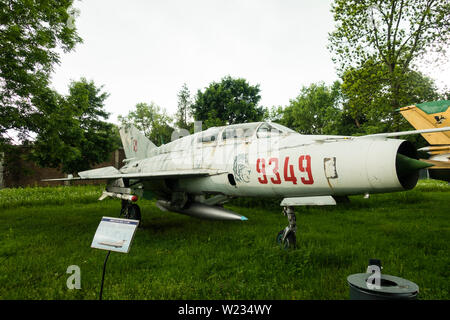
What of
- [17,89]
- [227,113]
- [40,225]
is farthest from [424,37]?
[40,225]

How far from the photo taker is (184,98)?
39.5m

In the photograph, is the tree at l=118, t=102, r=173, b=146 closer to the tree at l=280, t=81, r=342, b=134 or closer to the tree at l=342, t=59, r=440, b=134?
the tree at l=280, t=81, r=342, b=134

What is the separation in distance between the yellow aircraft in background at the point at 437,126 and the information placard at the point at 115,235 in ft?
32.2

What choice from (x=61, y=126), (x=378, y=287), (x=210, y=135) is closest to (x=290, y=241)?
(x=378, y=287)

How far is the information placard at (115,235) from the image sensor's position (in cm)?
326

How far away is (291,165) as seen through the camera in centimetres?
450

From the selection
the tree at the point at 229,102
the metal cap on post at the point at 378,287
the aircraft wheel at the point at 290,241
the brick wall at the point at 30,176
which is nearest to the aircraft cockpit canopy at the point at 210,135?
the aircraft wheel at the point at 290,241

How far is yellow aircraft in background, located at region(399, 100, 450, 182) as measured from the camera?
29.3 feet

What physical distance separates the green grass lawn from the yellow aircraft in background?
1757 mm

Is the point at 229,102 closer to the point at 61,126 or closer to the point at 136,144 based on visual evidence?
the point at 136,144

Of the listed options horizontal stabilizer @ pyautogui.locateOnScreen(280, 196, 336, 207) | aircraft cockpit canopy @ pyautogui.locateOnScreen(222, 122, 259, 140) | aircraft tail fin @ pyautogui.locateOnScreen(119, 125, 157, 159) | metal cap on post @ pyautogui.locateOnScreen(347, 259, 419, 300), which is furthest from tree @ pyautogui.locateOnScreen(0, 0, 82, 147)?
metal cap on post @ pyautogui.locateOnScreen(347, 259, 419, 300)

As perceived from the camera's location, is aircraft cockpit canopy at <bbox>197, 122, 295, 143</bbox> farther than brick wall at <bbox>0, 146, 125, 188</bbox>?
No

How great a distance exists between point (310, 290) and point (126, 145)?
32.3 feet
